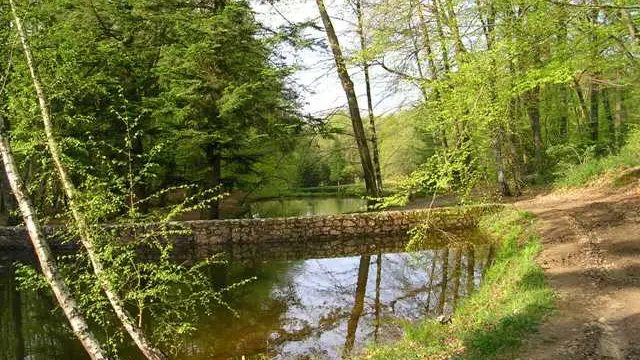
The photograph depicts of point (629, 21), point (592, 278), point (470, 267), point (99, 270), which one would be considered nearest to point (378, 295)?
point (470, 267)

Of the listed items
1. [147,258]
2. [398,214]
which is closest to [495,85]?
[398,214]

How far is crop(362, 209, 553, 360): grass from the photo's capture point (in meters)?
5.16

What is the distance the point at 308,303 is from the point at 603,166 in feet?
34.7

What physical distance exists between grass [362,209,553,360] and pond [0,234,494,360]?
2.70 ft

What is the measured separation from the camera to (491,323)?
5.79 m

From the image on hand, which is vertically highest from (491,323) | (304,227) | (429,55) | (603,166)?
(429,55)

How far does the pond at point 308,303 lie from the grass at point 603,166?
4.34 m

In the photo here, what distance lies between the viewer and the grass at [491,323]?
5.16 meters

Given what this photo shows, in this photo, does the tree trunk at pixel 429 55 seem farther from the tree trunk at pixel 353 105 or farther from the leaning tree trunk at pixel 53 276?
the leaning tree trunk at pixel 53 276

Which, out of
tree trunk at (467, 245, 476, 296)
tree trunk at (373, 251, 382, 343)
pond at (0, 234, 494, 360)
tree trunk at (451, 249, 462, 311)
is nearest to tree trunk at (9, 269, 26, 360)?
pond at (0, 234, 494, 360)

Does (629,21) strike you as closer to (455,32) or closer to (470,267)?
(455,32)

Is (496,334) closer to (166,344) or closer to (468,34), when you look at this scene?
(166,344)

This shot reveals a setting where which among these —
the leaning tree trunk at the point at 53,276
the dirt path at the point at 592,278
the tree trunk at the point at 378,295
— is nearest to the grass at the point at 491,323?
the dirt path at the point at 592,278

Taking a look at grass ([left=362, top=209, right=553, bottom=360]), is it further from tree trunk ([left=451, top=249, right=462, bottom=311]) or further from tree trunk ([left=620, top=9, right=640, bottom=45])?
tree trunk ([left=620, top=9, right=640, bottom=45])
